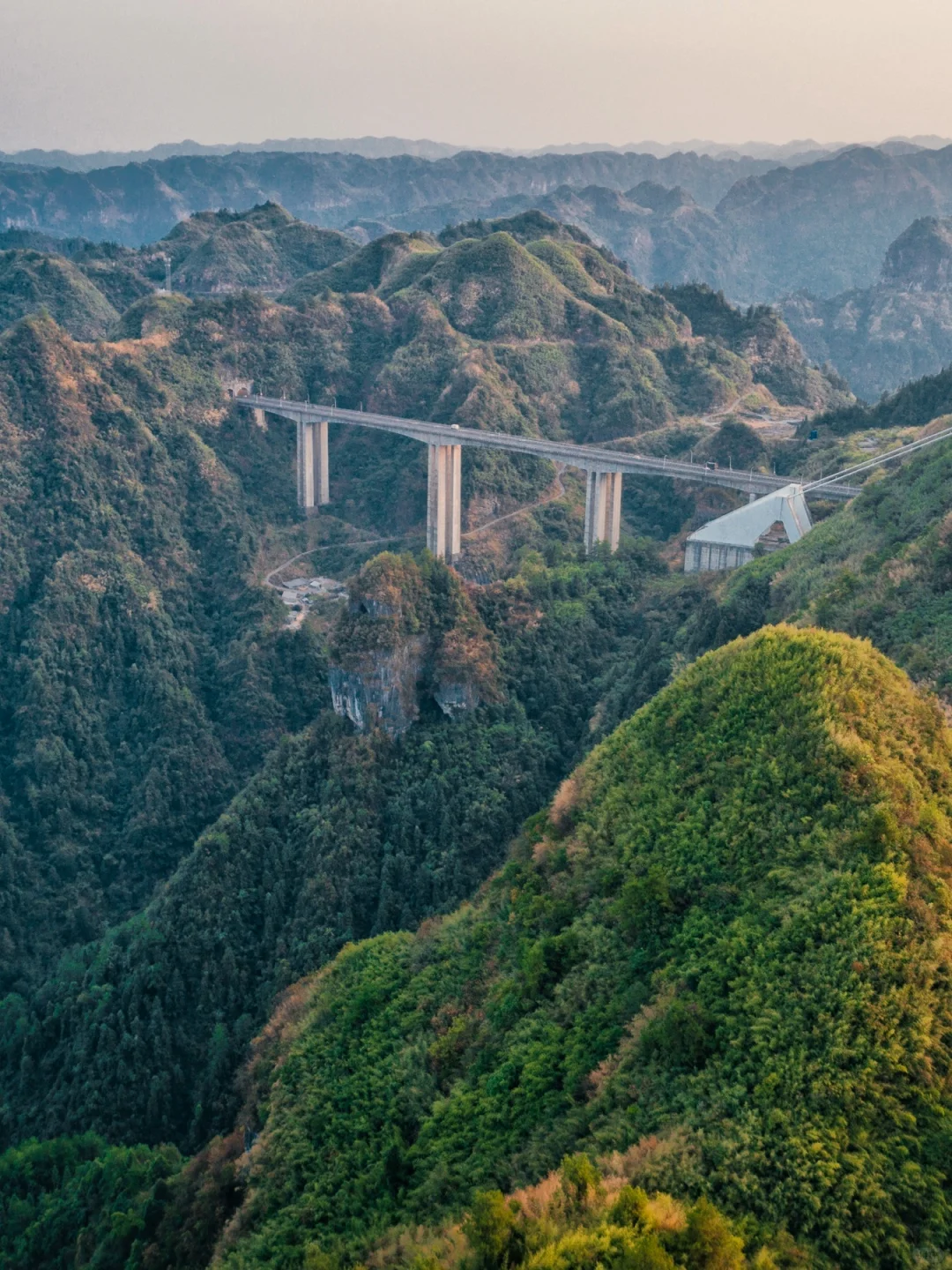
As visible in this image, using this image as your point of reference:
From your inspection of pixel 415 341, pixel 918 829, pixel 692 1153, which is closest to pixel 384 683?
pixel 918 829

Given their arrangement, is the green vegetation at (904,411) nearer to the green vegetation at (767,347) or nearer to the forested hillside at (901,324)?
the green vegetation at (767,347)

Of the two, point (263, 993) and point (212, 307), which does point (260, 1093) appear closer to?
point (263, 993)

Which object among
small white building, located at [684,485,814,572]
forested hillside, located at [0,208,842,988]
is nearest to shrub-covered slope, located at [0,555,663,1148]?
forested hillside, located at [0,208,842,988]

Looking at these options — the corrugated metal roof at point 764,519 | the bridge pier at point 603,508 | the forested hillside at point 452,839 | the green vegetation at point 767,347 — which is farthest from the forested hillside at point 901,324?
the corrugated metal roof at point 764,519

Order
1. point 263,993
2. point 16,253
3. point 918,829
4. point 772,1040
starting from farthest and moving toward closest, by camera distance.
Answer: point 16,253
point 263,993
point 918,829
point 772,1040

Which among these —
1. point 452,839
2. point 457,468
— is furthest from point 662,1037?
point 457,468

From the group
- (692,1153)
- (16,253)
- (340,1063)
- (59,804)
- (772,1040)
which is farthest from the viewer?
(16,253)
